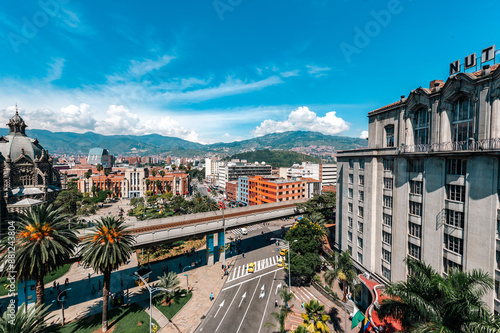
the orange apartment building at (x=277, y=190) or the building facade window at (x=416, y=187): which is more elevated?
the building facade window at (x=416, y=187)

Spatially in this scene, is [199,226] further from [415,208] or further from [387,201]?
[415,208]

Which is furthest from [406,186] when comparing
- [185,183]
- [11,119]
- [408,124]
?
[185,183]

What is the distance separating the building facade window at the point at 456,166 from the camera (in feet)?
81.1

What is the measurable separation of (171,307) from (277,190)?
74.1m

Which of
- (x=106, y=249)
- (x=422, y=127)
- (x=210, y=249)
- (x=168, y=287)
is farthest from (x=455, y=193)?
(x=210, y=249)

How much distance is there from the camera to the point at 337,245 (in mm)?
48906

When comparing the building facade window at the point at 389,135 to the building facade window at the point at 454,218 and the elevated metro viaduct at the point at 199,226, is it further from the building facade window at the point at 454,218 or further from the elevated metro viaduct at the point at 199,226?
the elevated metro viaduct at the point at 199,226

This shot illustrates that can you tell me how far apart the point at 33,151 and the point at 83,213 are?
31.0 m

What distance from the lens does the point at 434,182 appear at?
27.7m

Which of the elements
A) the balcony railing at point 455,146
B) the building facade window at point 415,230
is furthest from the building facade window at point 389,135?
the building facade window at point 415,230

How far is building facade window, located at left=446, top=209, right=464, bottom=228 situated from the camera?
81.6 ft

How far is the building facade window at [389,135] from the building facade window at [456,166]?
11.6 m

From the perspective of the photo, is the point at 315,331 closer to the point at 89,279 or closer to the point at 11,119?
the point at 89,279

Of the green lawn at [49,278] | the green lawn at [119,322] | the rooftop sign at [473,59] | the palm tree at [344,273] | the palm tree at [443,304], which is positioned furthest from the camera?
the green lawn at [49,278]
